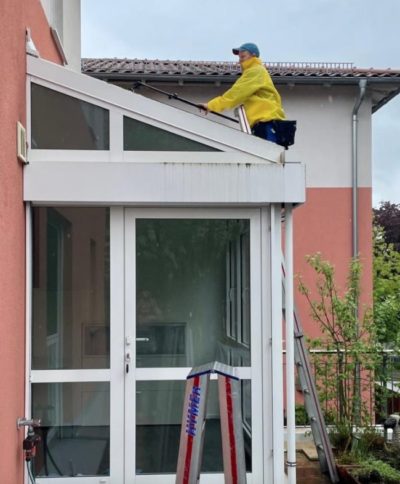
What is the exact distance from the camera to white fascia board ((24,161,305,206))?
4.08 m

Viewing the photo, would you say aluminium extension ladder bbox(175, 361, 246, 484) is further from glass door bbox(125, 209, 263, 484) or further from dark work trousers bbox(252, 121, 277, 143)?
dark work trousers bbox(252, 121, 277, 143)

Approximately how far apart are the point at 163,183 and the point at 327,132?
6.66 m

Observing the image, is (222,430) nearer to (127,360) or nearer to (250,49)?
(127,360)

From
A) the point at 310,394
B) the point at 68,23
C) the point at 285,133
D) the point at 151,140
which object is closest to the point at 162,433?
the point at 310,394

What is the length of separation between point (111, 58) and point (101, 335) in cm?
877

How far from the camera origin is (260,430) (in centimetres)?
421

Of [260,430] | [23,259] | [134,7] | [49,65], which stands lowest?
[260,430]

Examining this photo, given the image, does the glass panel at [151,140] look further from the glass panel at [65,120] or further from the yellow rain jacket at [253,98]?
the yellow rain jacket at [253,98]

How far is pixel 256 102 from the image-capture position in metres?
4.80

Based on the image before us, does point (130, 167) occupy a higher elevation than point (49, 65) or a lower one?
lower

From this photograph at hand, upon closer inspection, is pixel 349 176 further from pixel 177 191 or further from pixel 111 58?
pixel 177 191

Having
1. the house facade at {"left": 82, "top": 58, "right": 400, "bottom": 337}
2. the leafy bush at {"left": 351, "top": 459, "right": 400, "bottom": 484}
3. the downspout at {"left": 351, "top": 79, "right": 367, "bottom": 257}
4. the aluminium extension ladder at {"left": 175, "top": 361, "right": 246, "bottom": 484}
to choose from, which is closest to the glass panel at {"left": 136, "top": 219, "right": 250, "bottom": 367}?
the aluminium extension ladder at {"left": 175, "top": 361, "right": 246, "bottom": 484}

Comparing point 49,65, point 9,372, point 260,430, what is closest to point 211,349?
point 260,430

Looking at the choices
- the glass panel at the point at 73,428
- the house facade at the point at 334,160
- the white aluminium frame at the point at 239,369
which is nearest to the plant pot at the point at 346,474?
the white aluminium frame at the point at 239,369
